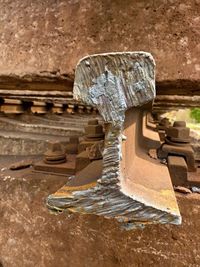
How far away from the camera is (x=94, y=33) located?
776 mm

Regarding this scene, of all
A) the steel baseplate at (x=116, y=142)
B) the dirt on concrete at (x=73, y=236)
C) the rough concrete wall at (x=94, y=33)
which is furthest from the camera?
the dirt on concrete at (x=73, y=236)

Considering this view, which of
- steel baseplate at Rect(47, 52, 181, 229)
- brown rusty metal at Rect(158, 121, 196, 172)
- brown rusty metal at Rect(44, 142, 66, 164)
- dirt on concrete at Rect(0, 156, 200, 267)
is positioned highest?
steel baseplate at Rect(47, 52, 181, 229)

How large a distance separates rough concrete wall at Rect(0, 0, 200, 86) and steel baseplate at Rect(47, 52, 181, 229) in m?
0.24

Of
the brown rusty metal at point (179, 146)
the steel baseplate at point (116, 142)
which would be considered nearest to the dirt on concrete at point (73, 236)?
the brown rusty metal at point (179, 146)

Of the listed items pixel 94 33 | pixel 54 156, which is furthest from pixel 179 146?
pixel 94 33

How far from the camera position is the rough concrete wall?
0.71 metres

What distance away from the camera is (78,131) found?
85.8 inches

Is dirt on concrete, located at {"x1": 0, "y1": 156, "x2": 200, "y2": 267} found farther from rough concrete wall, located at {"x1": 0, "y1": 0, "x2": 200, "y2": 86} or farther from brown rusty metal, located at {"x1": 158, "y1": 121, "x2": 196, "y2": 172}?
rough concrete wall, located at {"x1": 0, "y1": 0, "x2": 200, "y2": 86}

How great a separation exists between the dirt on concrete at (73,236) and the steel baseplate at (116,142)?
15.4 inches

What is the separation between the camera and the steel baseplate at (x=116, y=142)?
19.5 inches

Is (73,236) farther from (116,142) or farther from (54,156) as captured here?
(116,142)

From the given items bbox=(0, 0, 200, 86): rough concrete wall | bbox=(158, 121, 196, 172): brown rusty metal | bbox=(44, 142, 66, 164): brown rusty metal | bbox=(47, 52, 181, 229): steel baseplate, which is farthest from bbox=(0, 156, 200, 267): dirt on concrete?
bbox=(0, 0, 200, 86): rough concrete wall

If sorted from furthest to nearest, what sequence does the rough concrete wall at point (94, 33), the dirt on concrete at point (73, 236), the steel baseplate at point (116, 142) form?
the dirt on concrete at point (73, 236), the rough concrete wall at point (94, 33), the steel baseplate at point (116, 142)

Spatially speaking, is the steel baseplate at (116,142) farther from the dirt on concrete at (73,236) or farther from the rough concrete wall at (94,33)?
the dirt on concrete at (73,236)
